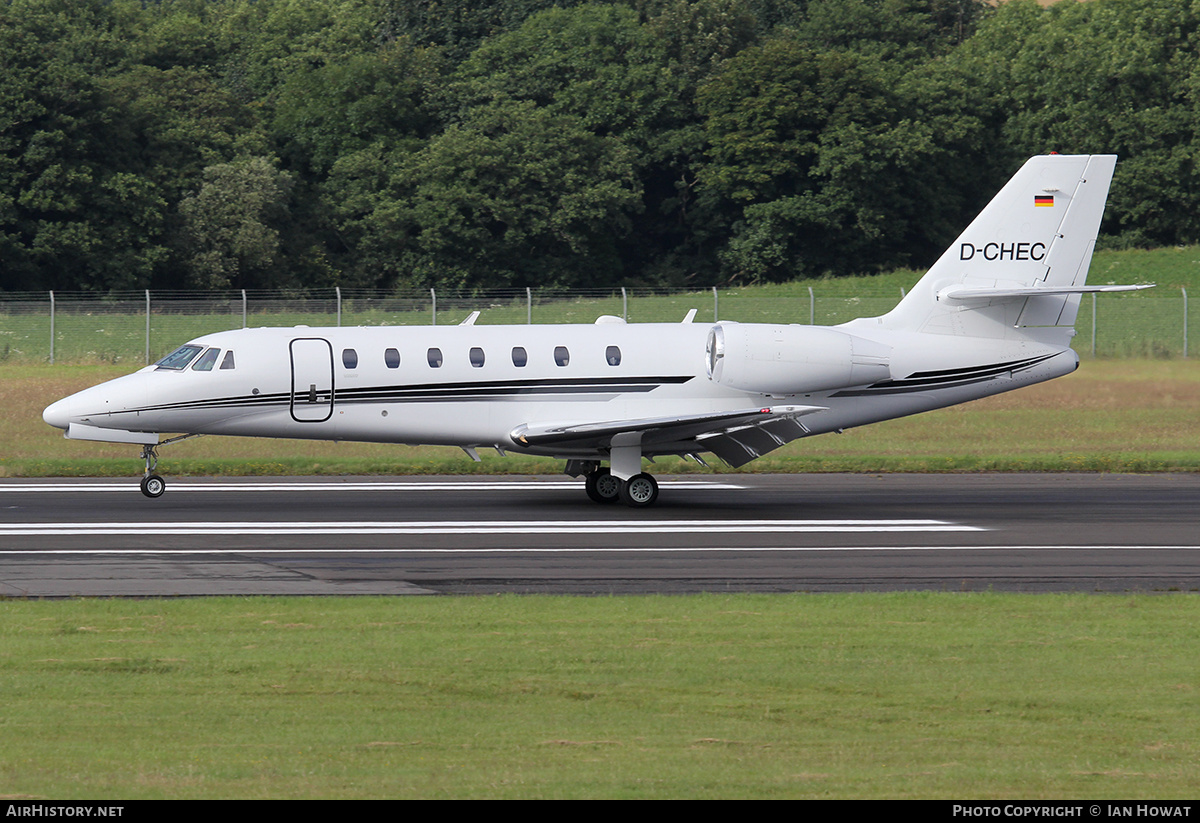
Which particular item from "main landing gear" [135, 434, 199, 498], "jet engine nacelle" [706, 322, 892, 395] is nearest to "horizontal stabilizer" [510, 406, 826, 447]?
"jet engine nacelle" [706, 322, 892, 395]

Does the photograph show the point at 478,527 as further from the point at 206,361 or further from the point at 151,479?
the point at 151,479

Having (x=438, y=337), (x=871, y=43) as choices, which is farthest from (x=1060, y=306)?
(x=871, y=43)

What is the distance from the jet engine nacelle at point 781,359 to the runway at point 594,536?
1802 mm

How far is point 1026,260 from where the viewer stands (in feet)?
76.1

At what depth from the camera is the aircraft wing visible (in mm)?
21062

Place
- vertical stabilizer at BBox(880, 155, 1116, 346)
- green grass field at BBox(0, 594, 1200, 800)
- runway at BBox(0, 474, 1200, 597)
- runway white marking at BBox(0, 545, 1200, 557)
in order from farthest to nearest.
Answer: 1. vertical stabilizer at BBox(880, 155, 1116, 346)
2. runway white marking at BBox(0, 545, 1200, 557)
3. runway at BBox(0, 474, 1200, 597)
4. green grass field at BBox(0, 594, 1200, 800)

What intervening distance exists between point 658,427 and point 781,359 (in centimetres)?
223

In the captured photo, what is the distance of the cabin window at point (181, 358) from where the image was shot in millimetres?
22047

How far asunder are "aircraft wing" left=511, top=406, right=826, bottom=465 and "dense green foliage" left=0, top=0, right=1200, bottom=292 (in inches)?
1937

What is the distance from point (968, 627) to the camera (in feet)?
40.9

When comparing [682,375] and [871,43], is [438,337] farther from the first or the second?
[871,43]

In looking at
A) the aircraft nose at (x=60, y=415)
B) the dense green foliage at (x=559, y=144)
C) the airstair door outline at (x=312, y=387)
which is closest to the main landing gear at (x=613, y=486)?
the airstair door outline at (x=312, y=387)

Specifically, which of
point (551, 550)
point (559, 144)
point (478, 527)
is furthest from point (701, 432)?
point (559, 144)

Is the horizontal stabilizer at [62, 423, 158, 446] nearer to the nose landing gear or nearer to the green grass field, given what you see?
the nose landing gear
